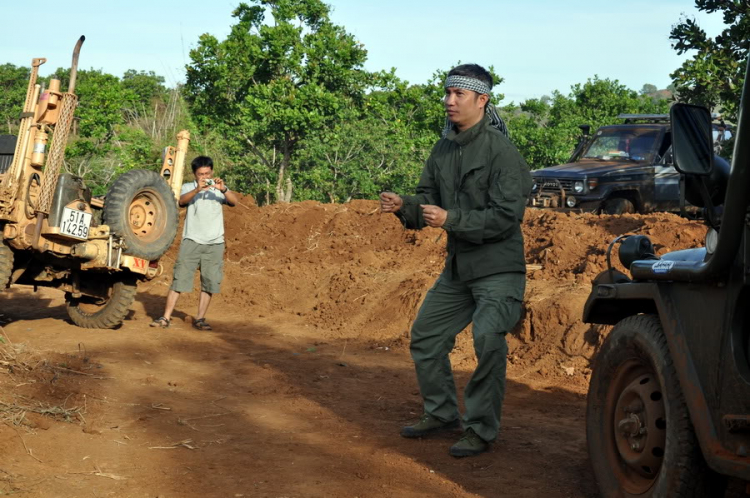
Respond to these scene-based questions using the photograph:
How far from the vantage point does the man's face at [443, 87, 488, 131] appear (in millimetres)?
5145

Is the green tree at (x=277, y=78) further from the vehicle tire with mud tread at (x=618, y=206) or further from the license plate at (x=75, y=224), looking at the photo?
the license plate at (x=75, y=224)

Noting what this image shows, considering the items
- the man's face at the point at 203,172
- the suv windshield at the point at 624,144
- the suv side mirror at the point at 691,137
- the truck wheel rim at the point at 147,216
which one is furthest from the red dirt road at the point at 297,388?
the suv windshield at the point at 624,144

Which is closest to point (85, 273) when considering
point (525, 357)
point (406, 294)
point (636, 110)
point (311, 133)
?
point (406, 294)

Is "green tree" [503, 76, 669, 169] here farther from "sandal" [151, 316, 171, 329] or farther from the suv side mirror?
the suv side mirror

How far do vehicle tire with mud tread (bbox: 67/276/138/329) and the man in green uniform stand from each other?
14.8 feet

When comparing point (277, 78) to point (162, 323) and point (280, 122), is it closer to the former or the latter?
point (280, 122)

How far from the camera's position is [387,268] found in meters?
12.9

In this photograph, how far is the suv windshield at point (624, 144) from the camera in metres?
13.8

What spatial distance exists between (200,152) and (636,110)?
1774 cm

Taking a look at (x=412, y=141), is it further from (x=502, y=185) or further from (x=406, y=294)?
(x=502, y=185)

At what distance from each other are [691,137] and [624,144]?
11.6 m

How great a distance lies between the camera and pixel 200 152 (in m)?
22.3

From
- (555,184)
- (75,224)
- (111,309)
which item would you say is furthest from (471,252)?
(555,184)

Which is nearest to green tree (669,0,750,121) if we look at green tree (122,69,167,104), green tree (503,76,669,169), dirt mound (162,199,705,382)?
dirt mound (162,199,705,382)
